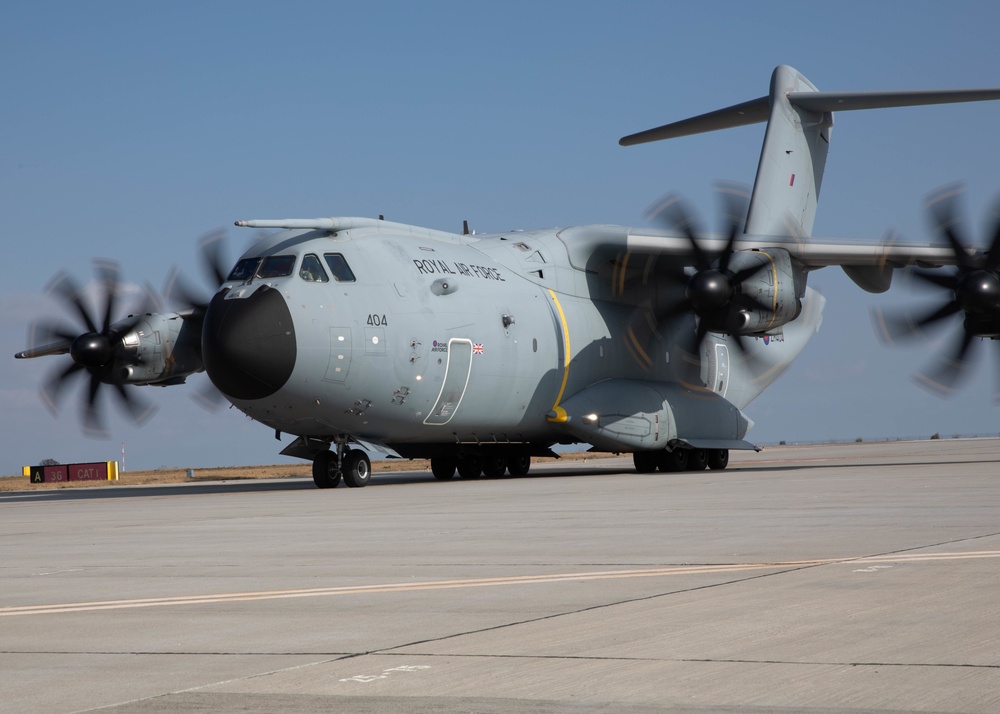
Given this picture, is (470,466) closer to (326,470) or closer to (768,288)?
(326,470)

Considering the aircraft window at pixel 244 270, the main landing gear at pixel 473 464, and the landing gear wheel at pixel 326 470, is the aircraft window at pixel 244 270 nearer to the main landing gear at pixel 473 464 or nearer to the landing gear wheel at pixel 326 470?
the landing gear wheel at pixel 326 470

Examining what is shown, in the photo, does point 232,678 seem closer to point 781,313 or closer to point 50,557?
point 50,557

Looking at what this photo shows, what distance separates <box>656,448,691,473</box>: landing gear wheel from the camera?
99.5 feet

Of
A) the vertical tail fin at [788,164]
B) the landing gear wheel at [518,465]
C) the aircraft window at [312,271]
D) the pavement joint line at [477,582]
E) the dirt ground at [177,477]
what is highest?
the vertical tail fin at [788,164]

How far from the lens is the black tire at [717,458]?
31.5 metres

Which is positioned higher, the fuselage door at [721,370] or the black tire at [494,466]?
the fuselage door at [721,370]

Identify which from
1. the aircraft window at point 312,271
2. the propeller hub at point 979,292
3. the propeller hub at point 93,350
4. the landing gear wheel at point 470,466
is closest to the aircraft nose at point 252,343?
the aircraft window at point 312,271

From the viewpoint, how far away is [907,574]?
8.20m

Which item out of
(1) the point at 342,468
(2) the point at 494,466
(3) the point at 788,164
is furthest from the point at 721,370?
(1) the point at 342,468

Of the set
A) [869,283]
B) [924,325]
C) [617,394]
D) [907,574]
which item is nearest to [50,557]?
[907,574]

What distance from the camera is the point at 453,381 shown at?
24969mm

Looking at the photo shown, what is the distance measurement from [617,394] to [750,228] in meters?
6.06

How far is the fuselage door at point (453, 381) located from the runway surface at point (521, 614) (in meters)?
10.3

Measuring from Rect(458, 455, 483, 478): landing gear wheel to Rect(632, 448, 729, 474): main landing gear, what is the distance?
153 inches
